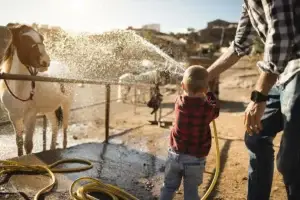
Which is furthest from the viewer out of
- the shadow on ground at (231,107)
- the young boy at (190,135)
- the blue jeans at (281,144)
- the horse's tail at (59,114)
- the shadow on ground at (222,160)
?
the shadow on ground at (231,107)

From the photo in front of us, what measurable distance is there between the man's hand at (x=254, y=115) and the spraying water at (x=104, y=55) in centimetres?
438

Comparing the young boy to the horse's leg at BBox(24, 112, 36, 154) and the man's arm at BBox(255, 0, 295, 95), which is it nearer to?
the man's arm at BBox(255, 0, 295, 95)

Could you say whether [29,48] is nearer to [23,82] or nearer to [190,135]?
[23,82]

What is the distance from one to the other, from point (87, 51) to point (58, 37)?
3.47 meters

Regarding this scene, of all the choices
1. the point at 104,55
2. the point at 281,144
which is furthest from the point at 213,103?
the point at 104,55

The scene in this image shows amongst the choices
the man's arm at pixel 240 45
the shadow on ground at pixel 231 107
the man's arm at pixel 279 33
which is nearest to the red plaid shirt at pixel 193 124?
the man's arm at pixel 240 45

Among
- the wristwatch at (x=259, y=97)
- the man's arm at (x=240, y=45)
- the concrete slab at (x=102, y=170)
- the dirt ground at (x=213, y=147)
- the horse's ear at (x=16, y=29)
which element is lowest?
the dirt ground at (x=213, y=147)

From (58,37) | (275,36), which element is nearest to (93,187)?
(275,36)

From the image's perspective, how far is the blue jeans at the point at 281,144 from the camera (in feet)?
6.54

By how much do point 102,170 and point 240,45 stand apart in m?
2.16

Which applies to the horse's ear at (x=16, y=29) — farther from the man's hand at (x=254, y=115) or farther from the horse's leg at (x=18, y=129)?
the man's hand at (x=254, y=115)

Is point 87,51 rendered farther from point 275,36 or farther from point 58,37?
point 275,36

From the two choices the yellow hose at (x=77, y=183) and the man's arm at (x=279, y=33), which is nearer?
the man's arm at (x=279, y=33)

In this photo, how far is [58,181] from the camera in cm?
335
